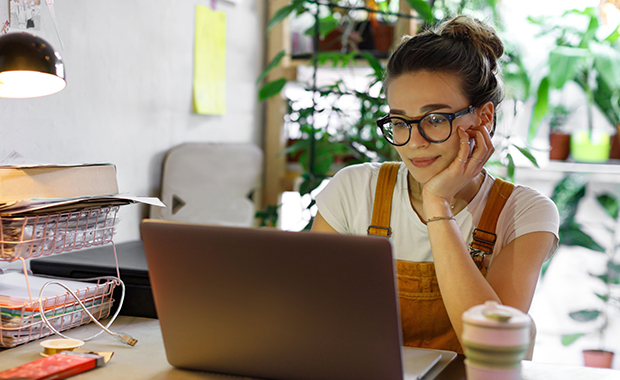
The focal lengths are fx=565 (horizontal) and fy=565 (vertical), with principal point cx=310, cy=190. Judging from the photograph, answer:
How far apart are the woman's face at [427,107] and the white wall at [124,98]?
0.73 m

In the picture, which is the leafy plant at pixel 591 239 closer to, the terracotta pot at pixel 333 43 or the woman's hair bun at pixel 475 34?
the terracotta pot at pixel 333 43

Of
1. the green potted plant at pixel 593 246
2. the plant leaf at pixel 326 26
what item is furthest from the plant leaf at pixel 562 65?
the plant leaf at pixel 326 26

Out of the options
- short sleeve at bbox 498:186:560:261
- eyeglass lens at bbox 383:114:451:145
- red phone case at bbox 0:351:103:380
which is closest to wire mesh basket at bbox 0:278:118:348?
red phone case at bbox 0:351:103:380

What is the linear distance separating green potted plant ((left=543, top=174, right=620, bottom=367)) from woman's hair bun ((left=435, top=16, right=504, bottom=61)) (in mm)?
1310

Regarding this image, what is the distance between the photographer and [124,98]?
149 centimetres

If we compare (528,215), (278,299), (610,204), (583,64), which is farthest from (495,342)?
(583,64)

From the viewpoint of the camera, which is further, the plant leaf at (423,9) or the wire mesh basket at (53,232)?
the plant leaf at (423,9)

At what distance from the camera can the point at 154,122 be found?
1620mm

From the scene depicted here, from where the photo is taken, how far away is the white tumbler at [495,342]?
58cm

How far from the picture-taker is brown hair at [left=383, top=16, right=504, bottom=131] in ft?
3.69

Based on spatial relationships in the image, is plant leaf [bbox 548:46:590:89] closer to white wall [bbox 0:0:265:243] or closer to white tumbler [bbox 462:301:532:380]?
white wall [bbox 0:0:265:243]

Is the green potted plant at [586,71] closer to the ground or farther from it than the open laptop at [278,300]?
farther from it

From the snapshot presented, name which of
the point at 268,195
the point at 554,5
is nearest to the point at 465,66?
the point at 268,195

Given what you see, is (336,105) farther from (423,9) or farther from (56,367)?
(56,367)
